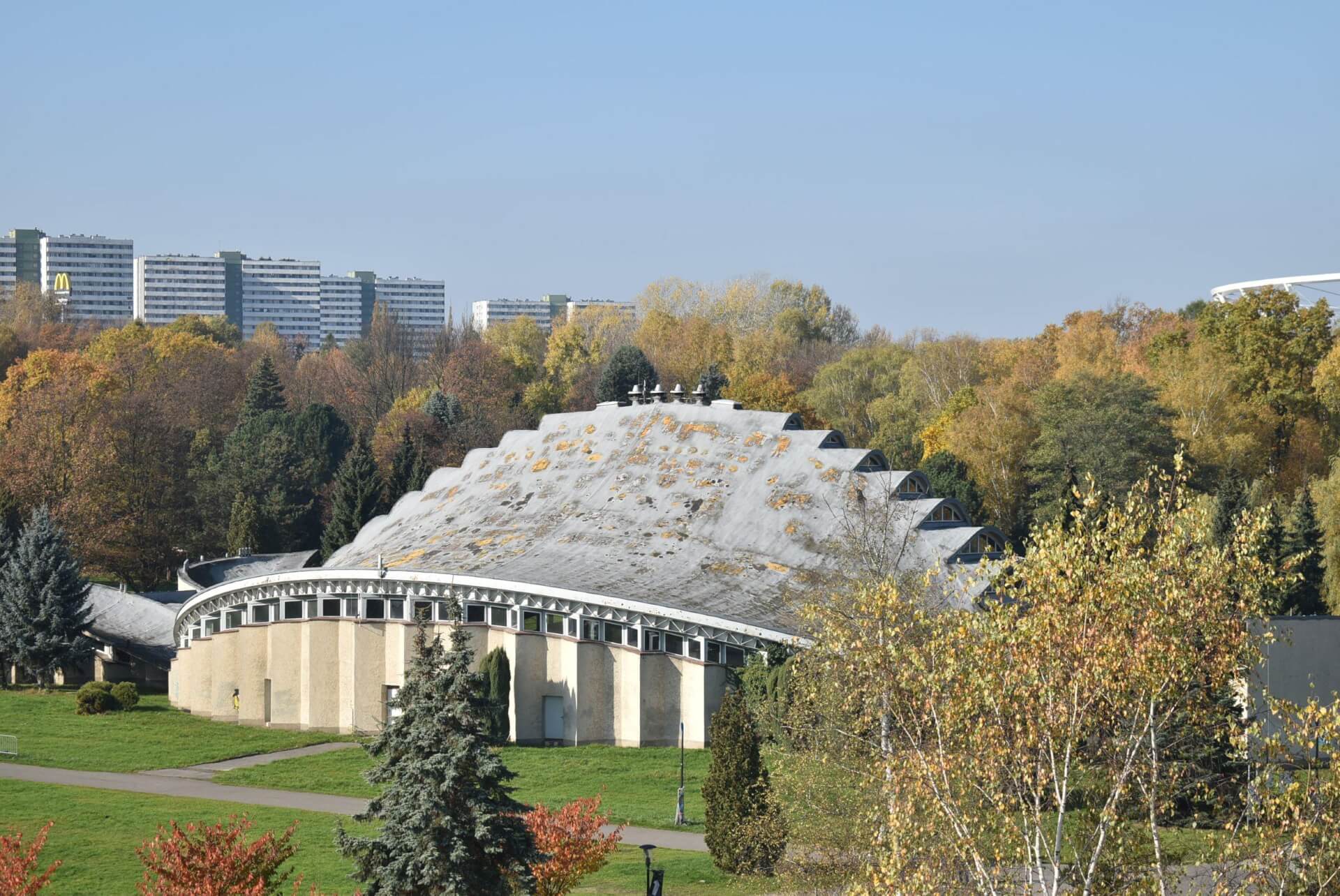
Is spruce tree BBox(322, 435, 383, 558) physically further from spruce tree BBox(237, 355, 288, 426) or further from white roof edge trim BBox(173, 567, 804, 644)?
white roof edge trim BBox(173, 567, 804, 644)

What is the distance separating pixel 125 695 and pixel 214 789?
1888 centimetres

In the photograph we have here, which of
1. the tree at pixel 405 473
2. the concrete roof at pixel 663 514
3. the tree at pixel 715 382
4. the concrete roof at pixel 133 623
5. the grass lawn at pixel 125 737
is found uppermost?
the tree at pixel 715 382

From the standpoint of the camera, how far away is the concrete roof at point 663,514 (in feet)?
192

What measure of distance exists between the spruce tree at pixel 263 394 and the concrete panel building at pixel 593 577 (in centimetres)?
4350

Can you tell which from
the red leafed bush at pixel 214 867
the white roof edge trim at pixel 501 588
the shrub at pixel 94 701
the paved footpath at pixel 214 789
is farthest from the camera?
the shrub at pixel 94 701

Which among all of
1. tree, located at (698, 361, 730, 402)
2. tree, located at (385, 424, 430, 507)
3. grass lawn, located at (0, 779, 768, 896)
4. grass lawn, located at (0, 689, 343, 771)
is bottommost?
grass lawn, located at (0, 779, 768, 896)

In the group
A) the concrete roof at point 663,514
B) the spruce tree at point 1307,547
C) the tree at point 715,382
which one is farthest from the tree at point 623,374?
the spruce tree at point 1307,547

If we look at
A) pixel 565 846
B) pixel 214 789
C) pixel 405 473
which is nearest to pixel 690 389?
pixel 405 473

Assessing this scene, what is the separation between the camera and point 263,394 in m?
117

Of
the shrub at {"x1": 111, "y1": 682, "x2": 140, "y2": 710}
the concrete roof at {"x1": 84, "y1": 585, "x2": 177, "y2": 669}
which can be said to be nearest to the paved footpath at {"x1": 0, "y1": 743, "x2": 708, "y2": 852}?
the shrub at {"x1": 111, "y1": 682, "x2": 140, "y2": 710}

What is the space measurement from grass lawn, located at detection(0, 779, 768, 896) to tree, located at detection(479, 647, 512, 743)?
1130 cm

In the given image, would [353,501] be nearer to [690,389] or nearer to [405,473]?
[405,473]

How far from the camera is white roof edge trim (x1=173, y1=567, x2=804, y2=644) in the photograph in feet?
179

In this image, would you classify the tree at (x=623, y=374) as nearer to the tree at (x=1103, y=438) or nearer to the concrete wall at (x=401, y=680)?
the tree at (x=1103, y=438)
